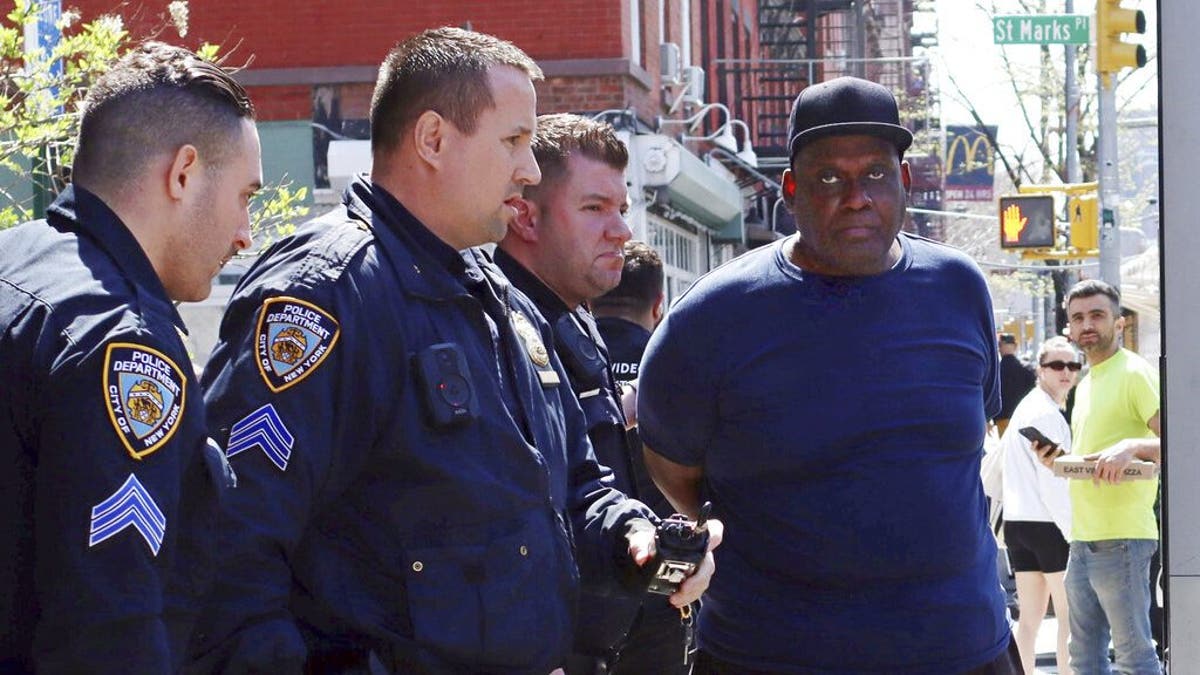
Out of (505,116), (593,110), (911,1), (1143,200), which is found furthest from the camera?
(911,1)

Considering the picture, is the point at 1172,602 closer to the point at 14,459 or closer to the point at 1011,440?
the point at 14,459

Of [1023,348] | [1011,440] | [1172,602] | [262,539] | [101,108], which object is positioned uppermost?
[101,108]

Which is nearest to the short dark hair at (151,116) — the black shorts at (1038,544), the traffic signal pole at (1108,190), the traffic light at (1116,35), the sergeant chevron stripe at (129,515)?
the sergeant chevron stripe at (129,515)

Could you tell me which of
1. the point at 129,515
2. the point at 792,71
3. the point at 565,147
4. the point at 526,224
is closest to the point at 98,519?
the point at 129,515

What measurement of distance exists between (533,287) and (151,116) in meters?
1.83

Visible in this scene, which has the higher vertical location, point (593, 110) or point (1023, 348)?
point (593, 110)

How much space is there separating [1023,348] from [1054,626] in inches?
2097

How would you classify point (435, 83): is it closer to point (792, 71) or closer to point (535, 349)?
point (535, 349)

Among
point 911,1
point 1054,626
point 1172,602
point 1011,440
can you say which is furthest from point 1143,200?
point 1172,602

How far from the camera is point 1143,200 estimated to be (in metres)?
37.3

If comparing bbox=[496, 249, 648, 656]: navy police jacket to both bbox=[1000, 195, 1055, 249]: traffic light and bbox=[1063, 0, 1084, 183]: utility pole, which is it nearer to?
bbox=[1000, 195, 1055, 249]: traffic light

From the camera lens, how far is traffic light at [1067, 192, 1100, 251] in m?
20.0

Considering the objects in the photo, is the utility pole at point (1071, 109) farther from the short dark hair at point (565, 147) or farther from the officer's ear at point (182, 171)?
the officer's ear at point (182, 171)

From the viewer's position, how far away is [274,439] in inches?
108
